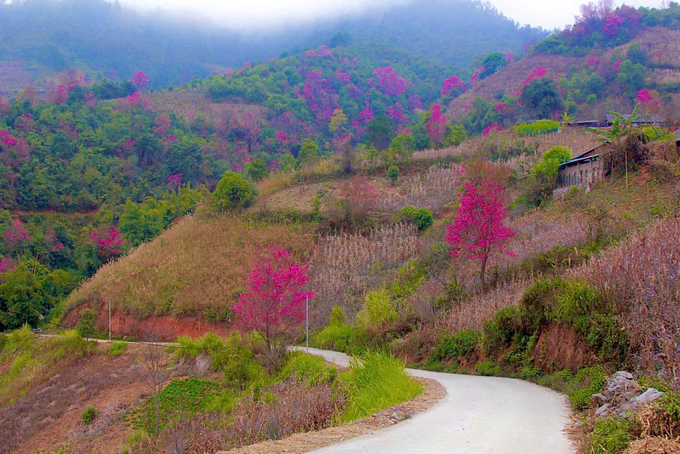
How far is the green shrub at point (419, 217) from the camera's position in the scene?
33.0m

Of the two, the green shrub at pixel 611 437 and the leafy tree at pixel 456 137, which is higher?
the leafy tree at pixel 456 137

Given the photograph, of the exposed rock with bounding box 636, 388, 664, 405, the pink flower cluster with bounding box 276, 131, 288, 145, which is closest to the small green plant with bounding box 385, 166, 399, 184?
the exposed rock with bounding box 636, 388, 664, 405

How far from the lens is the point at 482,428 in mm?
6781

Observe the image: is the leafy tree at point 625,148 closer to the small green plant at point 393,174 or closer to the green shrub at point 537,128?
the small green plant at point 393,174

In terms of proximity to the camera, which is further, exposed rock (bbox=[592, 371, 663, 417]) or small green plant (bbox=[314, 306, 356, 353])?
small green plant (bbox=[314, 306, 356, 353])

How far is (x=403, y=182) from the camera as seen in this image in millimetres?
40469

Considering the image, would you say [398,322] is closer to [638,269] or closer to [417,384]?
[417,384]

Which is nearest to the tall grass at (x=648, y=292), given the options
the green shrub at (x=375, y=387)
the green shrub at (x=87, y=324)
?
the green shrub at (x=375, y=387)

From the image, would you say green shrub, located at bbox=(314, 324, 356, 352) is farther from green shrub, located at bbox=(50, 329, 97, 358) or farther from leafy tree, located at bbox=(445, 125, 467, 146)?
leafy tree, located at bbox=(445, 125, 467, 146)

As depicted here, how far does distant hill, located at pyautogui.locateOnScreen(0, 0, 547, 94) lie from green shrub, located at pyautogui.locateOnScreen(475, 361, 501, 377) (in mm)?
126748

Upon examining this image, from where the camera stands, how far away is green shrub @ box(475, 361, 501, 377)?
41.4ft

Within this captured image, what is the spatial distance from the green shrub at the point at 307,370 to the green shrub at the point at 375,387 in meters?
1.43

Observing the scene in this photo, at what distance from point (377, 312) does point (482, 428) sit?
12441mm

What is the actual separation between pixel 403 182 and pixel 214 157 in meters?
37.9
